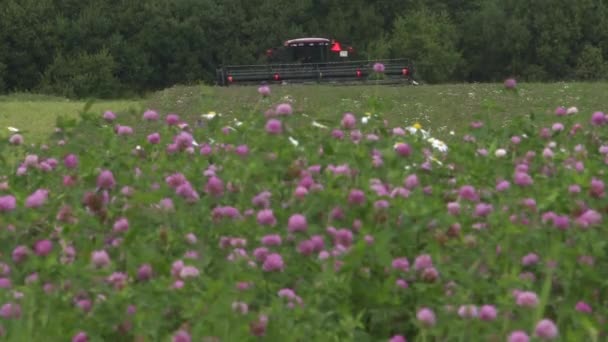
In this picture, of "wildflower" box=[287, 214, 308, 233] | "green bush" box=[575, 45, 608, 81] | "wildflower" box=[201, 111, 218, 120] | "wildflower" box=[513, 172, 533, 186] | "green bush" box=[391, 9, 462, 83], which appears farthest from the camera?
"green bush" box=[391, 9, 462, 83]

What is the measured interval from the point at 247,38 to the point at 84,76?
387 inches

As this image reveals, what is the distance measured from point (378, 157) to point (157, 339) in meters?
1.54

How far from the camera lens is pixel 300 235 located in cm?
273

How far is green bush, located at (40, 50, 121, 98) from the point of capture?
40.6m

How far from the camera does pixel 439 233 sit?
8.96 ft

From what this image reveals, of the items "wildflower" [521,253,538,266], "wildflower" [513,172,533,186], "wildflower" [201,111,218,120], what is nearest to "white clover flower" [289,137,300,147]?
"wildflower" [201,111,218,120]

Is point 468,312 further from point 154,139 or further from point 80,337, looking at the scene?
point 154,139

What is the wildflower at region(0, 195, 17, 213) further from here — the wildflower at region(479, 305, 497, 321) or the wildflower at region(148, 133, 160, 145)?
the wildflower at region(479, 305, 497, 321)

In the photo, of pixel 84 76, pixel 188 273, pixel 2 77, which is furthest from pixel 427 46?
pixel 188 273

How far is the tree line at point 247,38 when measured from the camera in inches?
1662

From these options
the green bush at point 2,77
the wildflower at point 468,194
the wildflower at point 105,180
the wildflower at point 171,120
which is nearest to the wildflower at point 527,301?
the wildflower at point 468,194

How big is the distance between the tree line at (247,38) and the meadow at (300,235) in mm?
36369

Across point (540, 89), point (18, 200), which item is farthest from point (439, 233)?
point (540, 89)

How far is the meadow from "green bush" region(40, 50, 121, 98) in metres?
37.3
